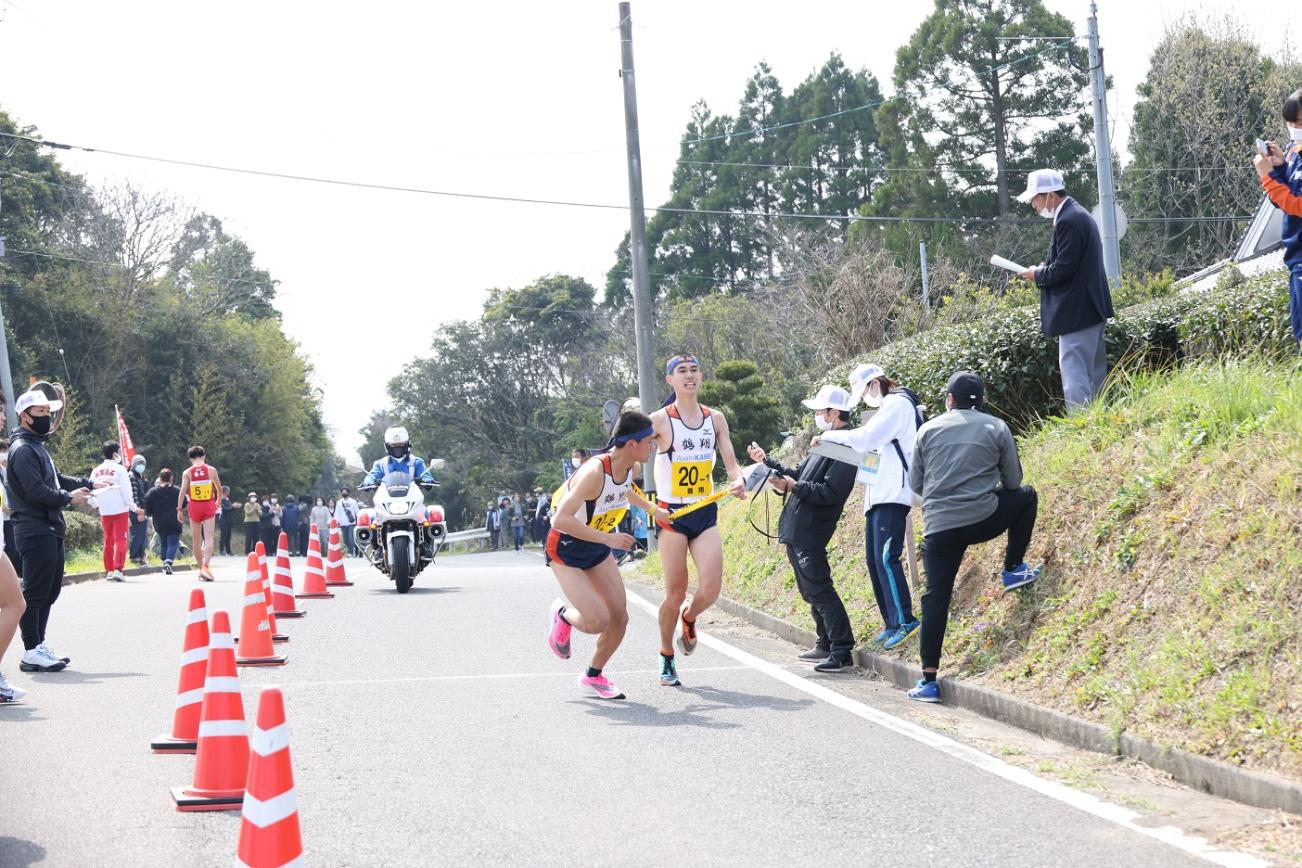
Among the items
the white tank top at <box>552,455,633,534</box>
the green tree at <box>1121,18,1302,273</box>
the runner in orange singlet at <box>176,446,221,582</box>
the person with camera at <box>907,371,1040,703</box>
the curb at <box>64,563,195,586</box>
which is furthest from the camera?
the green tree at <box>1121,18,1302,273</box>

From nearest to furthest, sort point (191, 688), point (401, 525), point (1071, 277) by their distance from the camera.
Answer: point (191, 688), point (1071, 277), point (401, 525)

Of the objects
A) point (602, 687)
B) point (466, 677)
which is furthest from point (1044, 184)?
point (466, 677)

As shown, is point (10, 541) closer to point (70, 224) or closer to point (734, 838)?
point (734, 838)

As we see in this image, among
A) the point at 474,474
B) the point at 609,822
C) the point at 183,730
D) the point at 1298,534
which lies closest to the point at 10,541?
→ the point at 183,730

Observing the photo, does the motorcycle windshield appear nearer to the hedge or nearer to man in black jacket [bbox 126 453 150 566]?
the hedge

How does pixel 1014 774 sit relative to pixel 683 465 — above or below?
below

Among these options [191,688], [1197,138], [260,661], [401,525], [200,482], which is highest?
[1197,138]

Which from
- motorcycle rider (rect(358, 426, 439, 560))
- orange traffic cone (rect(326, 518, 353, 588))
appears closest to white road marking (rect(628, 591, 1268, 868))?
motorcycle rider (rect(358, 426, 439, 560))

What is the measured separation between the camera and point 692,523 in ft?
30.2

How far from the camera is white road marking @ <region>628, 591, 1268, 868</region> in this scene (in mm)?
4996

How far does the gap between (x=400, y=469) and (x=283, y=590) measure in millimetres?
4681

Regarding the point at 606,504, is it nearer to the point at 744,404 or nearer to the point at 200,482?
the point at 200,482

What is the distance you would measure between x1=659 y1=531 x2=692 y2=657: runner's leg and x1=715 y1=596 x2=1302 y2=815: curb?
4.83ft

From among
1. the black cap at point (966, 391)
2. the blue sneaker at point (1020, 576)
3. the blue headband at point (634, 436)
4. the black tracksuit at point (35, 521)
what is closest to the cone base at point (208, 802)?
the blue headband at point (634, 436)
